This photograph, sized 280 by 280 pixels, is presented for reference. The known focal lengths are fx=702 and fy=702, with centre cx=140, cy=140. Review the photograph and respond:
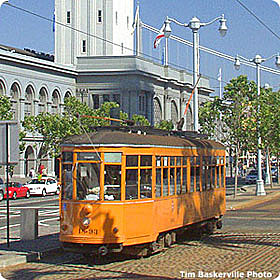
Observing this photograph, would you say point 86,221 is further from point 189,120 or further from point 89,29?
point 189,120

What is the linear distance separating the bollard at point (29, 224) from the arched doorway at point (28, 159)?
54.6 metres

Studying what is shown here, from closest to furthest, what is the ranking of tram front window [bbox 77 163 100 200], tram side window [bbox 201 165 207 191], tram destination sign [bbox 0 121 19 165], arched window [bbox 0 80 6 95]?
tram front window [bbox 77 163 100 200]
tram destination sign [bbox 0 121 19 165]
tram side window [bbox 201 165 207 191]
arched window [bbox 0 80 6 95]

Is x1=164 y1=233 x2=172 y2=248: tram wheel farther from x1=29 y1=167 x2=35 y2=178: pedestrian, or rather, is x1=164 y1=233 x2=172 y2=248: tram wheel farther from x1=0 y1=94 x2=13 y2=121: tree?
x1=29 y1=167 x2=35 y2=178: pedestrian

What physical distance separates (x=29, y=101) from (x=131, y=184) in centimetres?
5921

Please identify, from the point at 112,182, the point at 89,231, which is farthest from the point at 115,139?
the point at 89,231

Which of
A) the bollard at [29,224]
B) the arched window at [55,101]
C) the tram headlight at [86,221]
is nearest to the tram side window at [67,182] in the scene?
the tram headlight at [86,221]

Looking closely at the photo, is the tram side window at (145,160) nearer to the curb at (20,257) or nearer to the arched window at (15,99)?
the curb at (20,257)

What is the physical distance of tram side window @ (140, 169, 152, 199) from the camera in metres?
14.8

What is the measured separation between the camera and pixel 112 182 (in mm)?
14336

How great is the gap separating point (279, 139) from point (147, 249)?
36.2m

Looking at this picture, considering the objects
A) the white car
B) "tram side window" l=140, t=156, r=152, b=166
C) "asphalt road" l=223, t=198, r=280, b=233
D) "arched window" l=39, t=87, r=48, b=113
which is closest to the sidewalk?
"tram side window" l=140, t=156, r=152, b=166

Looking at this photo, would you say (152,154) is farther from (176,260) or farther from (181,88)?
(181,88)

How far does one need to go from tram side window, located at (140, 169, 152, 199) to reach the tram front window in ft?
3.37

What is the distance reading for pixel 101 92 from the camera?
283ft
